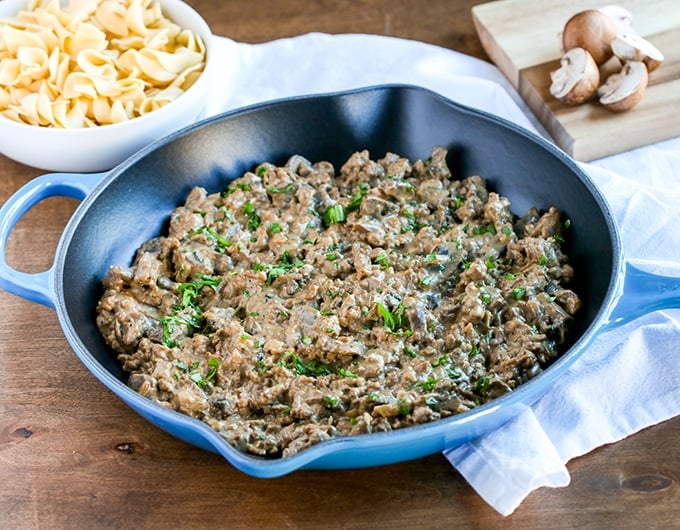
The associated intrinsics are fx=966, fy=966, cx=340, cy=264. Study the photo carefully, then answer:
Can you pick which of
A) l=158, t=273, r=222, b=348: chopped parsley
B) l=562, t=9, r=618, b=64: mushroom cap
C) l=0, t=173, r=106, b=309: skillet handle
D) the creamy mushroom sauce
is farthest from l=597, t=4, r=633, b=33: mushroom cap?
l=0, t=173, r=106, b=309: skillet handle

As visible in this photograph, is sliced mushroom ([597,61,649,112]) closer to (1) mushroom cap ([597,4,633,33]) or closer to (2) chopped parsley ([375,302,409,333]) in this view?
(1) mushroom cap ([597,4,633,33])

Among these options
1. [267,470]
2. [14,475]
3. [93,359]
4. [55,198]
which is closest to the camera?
[267,470]

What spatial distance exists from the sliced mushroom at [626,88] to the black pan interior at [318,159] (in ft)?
2.14

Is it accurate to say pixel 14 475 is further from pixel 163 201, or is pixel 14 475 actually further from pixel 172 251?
pixel 163 201

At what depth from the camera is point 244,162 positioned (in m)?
3.47

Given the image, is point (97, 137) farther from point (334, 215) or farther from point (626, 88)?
point (626, 88)

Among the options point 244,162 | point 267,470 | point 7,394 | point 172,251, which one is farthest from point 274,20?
point 267,470

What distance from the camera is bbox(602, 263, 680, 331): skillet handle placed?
8.64 ft

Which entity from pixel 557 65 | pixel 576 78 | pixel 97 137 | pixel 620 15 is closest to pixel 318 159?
pixel 97 137

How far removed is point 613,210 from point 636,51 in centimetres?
71

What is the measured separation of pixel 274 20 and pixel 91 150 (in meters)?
1.40

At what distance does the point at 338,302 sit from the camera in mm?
2811

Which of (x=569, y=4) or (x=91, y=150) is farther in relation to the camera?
(x=569, y=4)

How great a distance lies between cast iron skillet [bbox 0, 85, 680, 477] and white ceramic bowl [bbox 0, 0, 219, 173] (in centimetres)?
27
